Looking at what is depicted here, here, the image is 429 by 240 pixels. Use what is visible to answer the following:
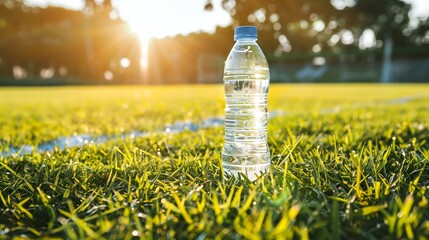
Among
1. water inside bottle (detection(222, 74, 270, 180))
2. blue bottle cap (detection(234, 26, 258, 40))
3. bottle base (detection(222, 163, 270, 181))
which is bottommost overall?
bottle base (detection(222, 163, 270, 181))

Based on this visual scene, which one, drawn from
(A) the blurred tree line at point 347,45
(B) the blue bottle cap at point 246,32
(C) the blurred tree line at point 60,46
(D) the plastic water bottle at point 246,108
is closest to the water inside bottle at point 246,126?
(D) the plastic water bottle at point 246,108

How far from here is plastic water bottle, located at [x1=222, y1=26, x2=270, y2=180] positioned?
1.68 m

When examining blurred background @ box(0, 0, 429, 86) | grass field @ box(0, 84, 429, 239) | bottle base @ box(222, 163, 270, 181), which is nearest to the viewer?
grass field @ box(0, 84, 429, 239)

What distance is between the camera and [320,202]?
48.5 inches

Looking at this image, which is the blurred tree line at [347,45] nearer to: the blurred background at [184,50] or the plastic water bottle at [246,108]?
the blurred background at [184,50]

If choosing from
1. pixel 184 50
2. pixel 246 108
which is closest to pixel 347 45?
pixel 184 50

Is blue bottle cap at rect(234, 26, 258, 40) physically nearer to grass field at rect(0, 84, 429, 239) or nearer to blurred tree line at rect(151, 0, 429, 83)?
grass field at rect(0, 84, 429, 239)

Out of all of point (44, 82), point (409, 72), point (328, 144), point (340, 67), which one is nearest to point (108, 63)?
point (44, 82)

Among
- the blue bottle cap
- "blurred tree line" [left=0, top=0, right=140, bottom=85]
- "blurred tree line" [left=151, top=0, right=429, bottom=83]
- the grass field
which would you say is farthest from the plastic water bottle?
"blurred tree line" [left=0, top=0, right=140, bottom=85]

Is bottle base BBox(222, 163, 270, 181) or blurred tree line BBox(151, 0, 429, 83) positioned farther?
blurred tree line BBox(151, 0, 429, 83)

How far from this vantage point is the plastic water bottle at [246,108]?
1.68 metres

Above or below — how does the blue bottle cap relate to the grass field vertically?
above

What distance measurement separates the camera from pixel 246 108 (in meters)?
2.26

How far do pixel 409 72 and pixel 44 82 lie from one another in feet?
108
